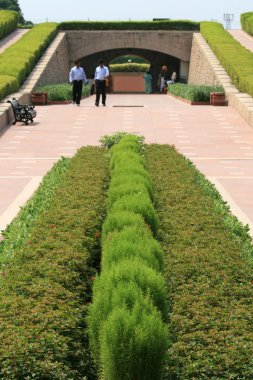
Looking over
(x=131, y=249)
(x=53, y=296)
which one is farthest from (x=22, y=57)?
(x=53, y=296)

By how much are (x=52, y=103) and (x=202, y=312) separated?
65.1 ft

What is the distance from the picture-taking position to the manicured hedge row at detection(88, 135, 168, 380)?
443 cm

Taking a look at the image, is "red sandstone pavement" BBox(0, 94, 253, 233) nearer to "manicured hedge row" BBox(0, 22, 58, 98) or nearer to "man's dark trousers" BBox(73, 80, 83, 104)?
"man's dark trousers" BBox(73, 80, 83, 104)

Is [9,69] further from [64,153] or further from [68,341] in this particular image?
[68,341]

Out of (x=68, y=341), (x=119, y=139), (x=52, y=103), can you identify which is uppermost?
(x=68, y=341)

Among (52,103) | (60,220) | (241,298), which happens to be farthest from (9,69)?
(241,298)

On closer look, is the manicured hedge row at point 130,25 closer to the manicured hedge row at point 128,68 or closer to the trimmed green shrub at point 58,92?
the trimmed green shrub at point 58,92

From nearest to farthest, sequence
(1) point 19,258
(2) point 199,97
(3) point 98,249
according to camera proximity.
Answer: (1) point 19,258, (3) point 98,249, (2) point 199,97

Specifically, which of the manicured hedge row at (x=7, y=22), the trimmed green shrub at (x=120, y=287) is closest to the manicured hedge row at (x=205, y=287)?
the trimmed green shrub at (x=120, y=287)

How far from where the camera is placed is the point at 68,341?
4.83 metres

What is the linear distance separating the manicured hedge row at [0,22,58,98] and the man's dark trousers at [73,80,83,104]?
1940 mm

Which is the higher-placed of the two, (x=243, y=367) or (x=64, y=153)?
(x=243, y=367)

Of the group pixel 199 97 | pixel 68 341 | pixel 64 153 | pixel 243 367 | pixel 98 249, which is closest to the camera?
pixel 243 367

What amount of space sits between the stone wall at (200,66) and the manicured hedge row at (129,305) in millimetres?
20527
